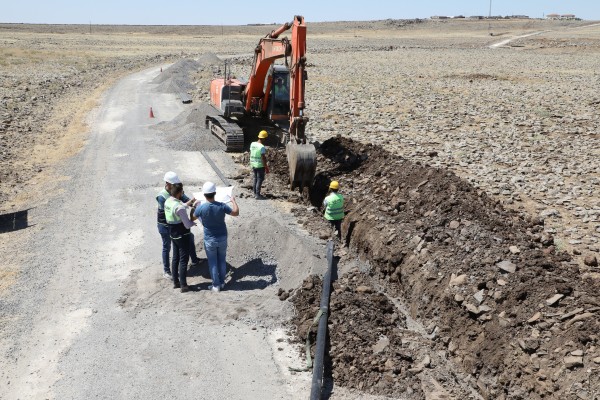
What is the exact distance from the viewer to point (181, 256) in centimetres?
990

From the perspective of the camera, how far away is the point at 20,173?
17469mm

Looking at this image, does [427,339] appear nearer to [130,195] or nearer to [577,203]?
[577,203]

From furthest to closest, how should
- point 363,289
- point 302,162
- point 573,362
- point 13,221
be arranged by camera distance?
point 302,162, point 13,221, point 363,289, point 573,362

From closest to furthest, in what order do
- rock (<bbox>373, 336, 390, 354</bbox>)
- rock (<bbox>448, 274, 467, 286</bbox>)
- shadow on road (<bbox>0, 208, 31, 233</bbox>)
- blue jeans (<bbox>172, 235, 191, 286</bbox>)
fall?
rock (<bbox>373, 336, 390, 354</bbox>), rock (<bbox>448, 274, 467, 286</bbox>), blue jeans (<bbox>172, 235, 191, 286</bbox>), shadow on road (<bbox>0, 208, 31, 233</bbox>)

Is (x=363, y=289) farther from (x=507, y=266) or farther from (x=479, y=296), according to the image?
(x=507, y=266)

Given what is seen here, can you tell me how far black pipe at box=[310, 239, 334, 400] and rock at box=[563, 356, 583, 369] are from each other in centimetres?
308

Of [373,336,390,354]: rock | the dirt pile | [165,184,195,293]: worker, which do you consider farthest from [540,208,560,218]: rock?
[165,184,195,293]: worker

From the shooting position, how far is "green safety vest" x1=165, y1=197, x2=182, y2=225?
31.6 ft

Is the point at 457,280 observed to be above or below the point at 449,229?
below

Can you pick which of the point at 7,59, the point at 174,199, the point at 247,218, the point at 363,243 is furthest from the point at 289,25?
the point at 7,59

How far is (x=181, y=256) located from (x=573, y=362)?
20.1 ft

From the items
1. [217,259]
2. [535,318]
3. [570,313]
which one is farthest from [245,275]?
[570,313]

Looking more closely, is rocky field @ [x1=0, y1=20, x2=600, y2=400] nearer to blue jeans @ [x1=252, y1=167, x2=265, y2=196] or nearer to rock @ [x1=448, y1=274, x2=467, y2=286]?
rock @ [x1=448, y1=274, x2=467, y2=286]

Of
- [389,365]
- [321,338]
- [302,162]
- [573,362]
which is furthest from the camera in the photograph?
[302,162]
